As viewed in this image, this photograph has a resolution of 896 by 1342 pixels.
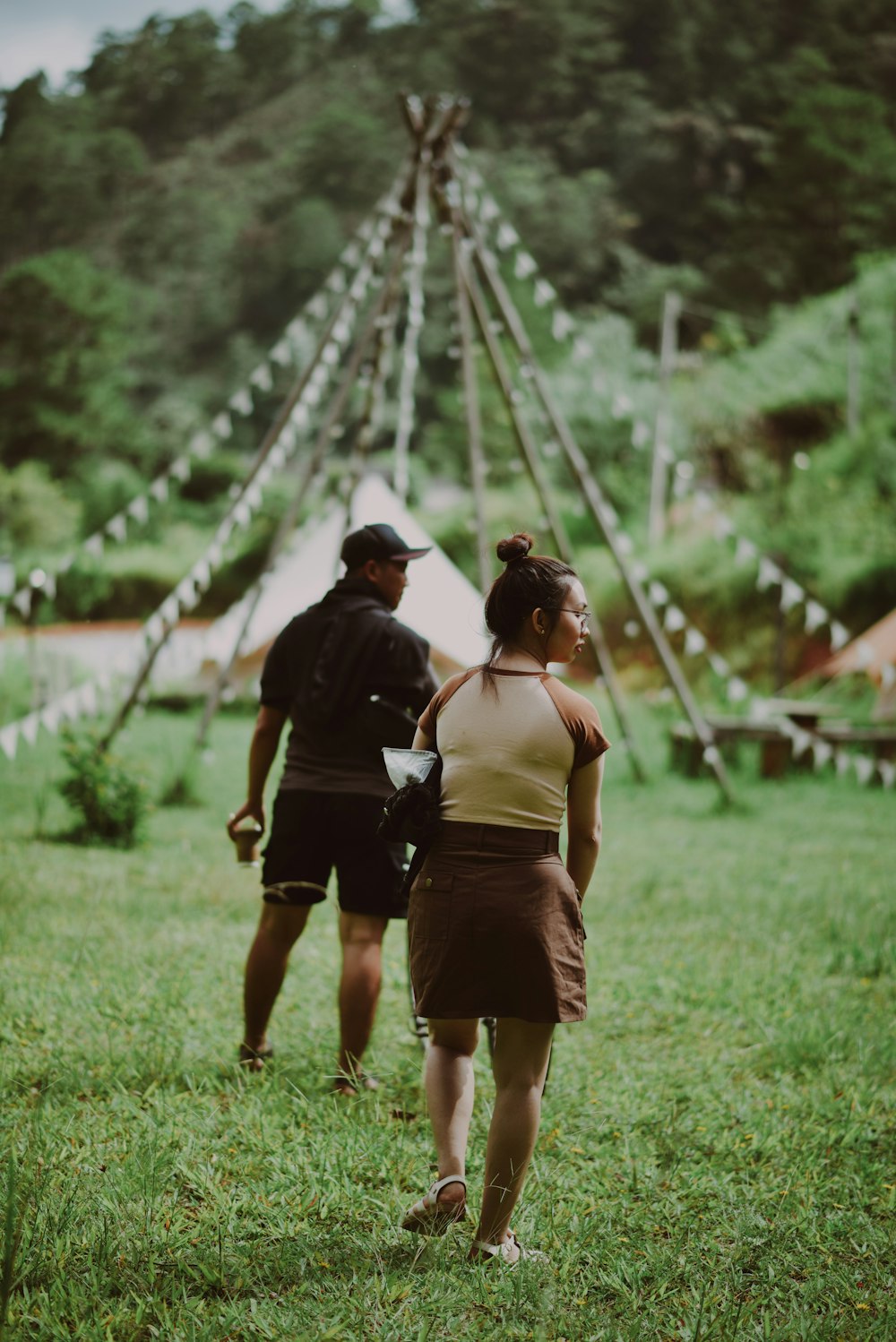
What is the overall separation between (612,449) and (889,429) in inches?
317

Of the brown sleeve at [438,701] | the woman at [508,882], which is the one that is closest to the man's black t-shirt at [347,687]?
the brown sleeve at [438,701]

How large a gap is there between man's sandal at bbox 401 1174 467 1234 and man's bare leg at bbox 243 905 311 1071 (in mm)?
979

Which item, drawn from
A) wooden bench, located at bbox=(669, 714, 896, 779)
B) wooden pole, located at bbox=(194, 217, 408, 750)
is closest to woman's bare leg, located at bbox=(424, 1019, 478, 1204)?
wooden pole, located at bbox=(194, 217, 408, 750)

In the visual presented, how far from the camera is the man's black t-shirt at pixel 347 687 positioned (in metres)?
3.31

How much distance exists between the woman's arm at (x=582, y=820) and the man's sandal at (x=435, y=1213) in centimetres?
64

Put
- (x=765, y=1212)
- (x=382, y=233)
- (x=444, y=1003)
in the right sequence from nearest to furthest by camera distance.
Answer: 1. (x=444, y=1003)
2. (x=765, y=1212)
3. (x=382, y=233)

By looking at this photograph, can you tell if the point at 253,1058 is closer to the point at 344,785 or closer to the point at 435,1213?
the point at 344,785

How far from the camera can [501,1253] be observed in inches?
94.7

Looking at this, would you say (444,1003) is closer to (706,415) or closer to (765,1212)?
(765,1212)

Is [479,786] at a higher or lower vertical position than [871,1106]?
higher

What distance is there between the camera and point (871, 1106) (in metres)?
3.45

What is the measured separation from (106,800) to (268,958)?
136 inches

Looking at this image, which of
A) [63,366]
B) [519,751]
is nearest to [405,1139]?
[519,751]

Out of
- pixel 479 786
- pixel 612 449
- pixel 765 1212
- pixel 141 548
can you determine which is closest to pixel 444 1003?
pixel 479 786
